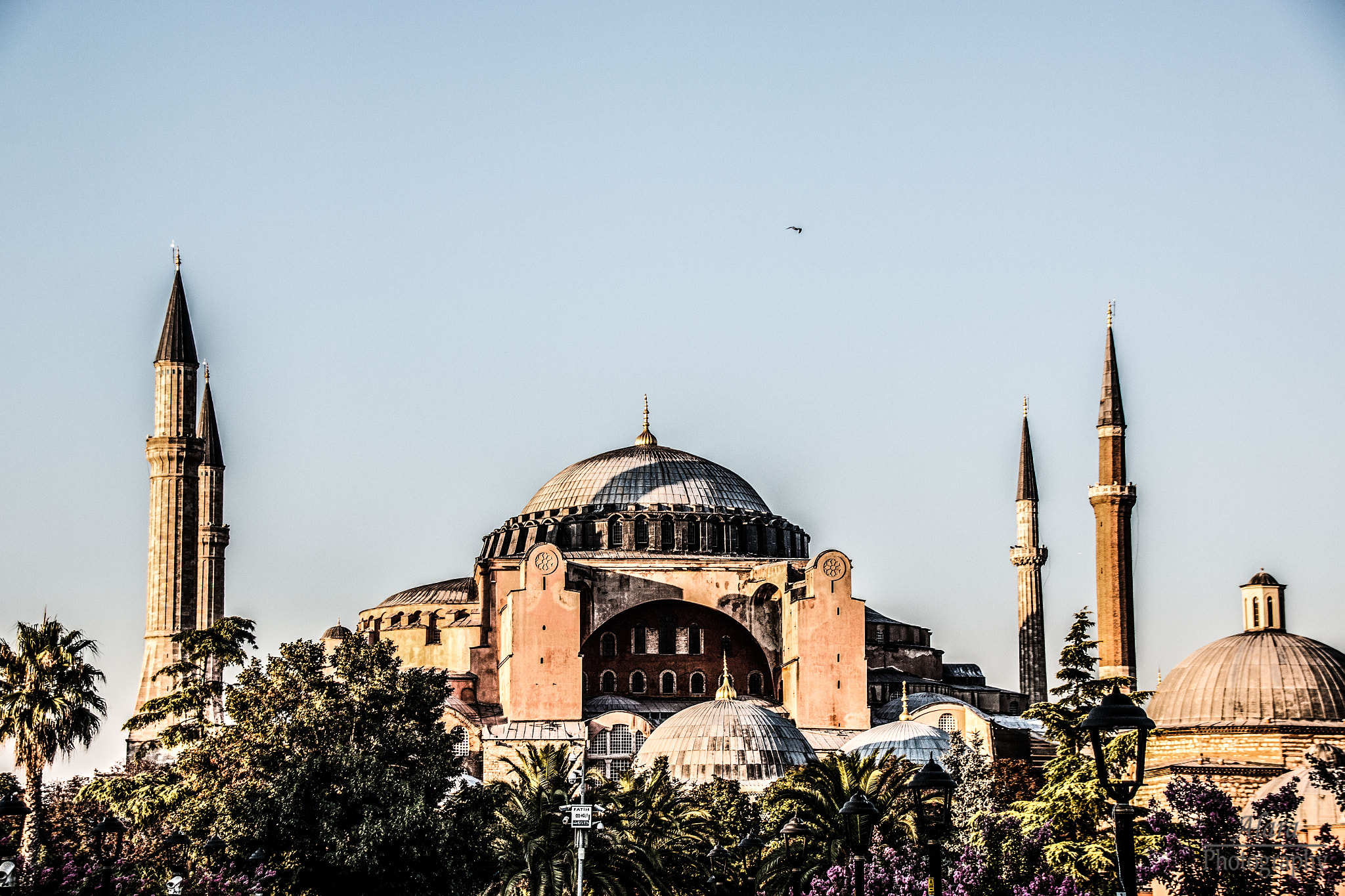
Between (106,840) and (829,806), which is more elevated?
(829,806)

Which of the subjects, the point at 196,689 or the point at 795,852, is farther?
the point at 196,689

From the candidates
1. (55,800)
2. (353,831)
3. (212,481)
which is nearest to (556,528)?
(212,481)

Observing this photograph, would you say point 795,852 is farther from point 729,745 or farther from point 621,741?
point 621,741

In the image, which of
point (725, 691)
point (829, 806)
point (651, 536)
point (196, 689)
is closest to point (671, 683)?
point (651, 536)

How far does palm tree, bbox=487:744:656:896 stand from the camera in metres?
26.5

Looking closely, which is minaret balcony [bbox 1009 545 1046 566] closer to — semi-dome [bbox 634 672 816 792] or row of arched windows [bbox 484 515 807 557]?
row of arched windows [bbox 484 515 807 557]

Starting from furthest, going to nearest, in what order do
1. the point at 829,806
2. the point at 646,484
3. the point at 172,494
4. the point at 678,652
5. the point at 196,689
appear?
1. the point at 646,484
2. the point at 678,652
3. the point at 172,494
4. the point at 196,689
5. the point at 829,806

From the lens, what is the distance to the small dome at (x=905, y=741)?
45062mm

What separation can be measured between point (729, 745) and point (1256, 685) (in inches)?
509

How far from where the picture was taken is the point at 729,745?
142 feet

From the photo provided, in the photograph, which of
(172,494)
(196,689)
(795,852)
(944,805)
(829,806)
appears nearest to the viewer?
(944,805)

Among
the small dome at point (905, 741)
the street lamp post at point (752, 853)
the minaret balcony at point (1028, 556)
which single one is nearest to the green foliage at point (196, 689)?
the street lamp post at point (752, 853)

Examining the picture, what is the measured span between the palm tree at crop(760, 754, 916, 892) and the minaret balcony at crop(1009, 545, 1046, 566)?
982 inches

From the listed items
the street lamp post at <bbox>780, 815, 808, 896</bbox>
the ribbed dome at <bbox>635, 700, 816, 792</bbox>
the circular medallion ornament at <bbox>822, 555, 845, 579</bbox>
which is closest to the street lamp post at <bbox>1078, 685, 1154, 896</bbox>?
the street lamp post at <bbox>780, 815, 808, 896</bbox>
